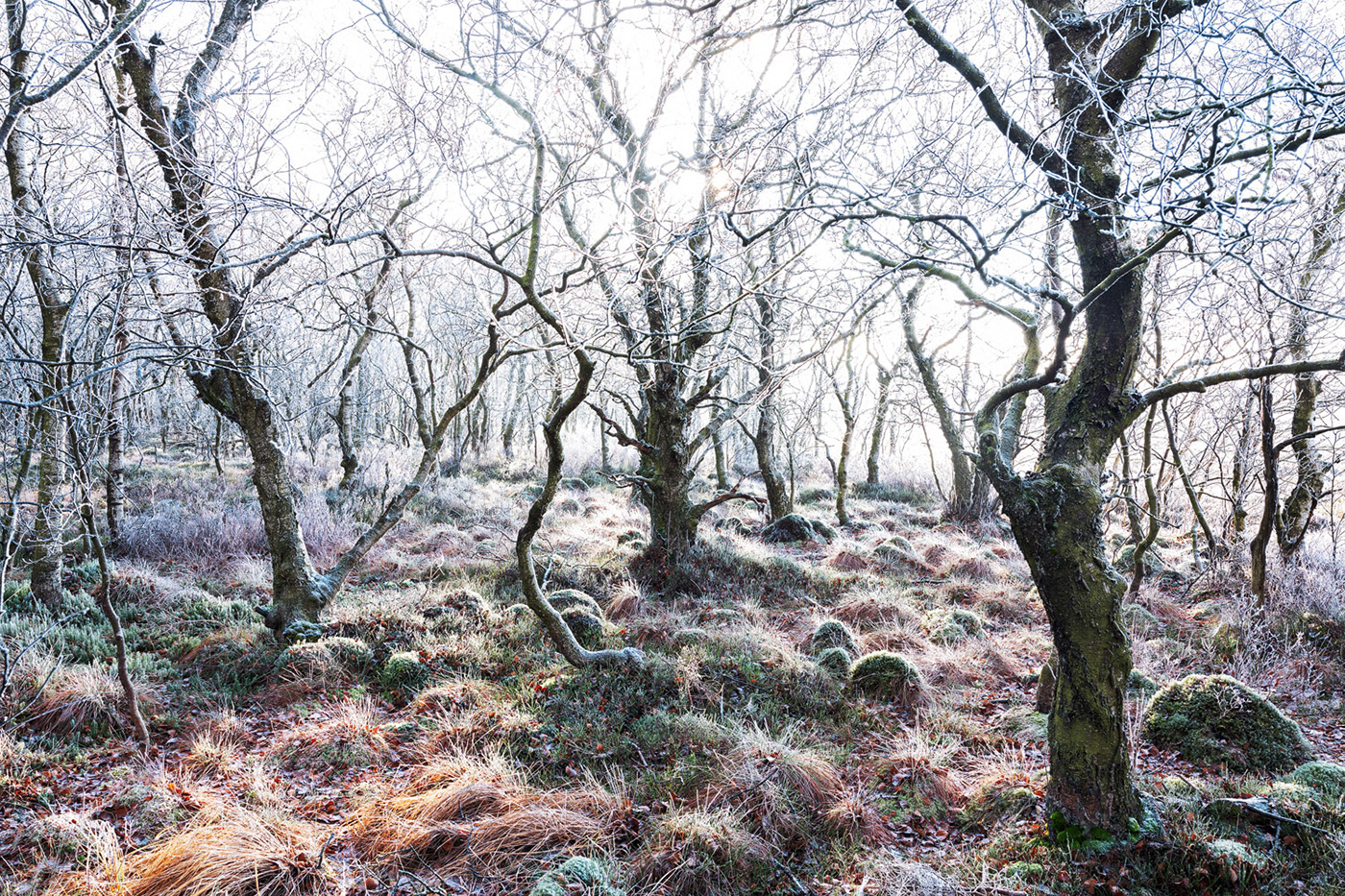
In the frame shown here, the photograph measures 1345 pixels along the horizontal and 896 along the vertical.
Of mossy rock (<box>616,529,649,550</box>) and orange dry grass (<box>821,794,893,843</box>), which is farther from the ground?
mossy rock (<box>616,529,649,550</box>)

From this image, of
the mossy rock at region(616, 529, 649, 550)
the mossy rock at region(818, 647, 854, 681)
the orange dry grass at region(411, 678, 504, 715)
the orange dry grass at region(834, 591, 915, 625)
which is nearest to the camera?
the orange dry grass at region(411, 678, 504, 715)

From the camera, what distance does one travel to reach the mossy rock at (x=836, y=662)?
5.36m

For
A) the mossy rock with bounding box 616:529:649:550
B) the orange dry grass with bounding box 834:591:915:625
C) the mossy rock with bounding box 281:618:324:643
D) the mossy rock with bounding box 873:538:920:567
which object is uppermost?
the mossy rock with bounding box 616:529:649:550

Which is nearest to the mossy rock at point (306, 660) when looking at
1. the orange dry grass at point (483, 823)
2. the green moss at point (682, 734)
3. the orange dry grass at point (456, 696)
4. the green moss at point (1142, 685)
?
the orange dry grass at point (456, 696)

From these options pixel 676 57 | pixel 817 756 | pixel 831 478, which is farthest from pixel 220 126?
pixel 831 478

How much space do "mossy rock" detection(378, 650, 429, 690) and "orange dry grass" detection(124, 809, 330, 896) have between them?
1.95 meters

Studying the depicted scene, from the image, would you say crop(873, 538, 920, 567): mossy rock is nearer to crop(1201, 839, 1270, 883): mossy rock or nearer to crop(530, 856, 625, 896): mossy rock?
crop(1201, 839, 1270, 883): mossy rock

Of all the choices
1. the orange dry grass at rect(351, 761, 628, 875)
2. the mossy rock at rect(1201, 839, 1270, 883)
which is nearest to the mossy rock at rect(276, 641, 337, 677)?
the orange dry grass at rect(351, 761, 628, 875)

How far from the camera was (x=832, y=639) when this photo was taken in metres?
5.98

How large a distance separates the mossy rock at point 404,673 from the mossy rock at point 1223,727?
5.29m

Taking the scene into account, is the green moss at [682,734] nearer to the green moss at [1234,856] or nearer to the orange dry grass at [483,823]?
the orange dry grass at [483,823]

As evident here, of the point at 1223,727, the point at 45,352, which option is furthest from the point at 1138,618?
the point at 45,352

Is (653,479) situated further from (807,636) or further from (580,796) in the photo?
(580,796)

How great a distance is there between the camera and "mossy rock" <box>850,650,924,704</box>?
16.5 ft
